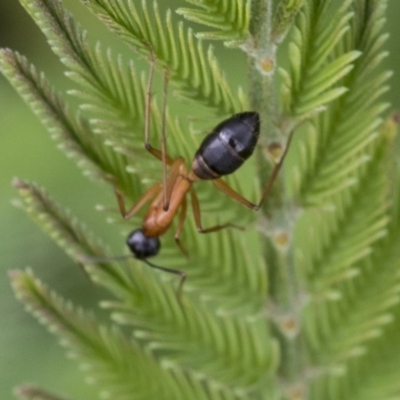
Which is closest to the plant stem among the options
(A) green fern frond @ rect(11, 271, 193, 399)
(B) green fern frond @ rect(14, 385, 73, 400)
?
(A) green fern frond @ rect(11, 271, 193, 399)

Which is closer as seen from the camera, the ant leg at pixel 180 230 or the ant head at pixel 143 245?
the ant leg at pixel 180 230

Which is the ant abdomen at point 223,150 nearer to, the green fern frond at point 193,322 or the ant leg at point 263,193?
the ant leg at point 263,193

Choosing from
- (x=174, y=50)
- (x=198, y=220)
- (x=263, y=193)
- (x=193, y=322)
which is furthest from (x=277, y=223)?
(x=174, y=50)

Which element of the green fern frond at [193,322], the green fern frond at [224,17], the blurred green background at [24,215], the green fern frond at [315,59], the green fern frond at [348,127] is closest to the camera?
the green fern frond at [224,17]

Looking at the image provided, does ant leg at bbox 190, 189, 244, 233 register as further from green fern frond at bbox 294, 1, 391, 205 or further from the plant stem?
green fern frond at bbox 294, 1, 391, 205

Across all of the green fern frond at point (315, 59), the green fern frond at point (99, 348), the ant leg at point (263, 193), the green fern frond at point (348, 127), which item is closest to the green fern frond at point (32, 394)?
the green fern frond at point (99, 348)

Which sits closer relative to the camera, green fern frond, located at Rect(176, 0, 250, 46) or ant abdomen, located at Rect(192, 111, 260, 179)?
green fern frond, located at Rect(176, 0, 250, 46)

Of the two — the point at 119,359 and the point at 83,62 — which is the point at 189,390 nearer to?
the point at 119,359

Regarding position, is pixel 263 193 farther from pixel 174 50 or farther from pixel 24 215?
pixel 24 215
